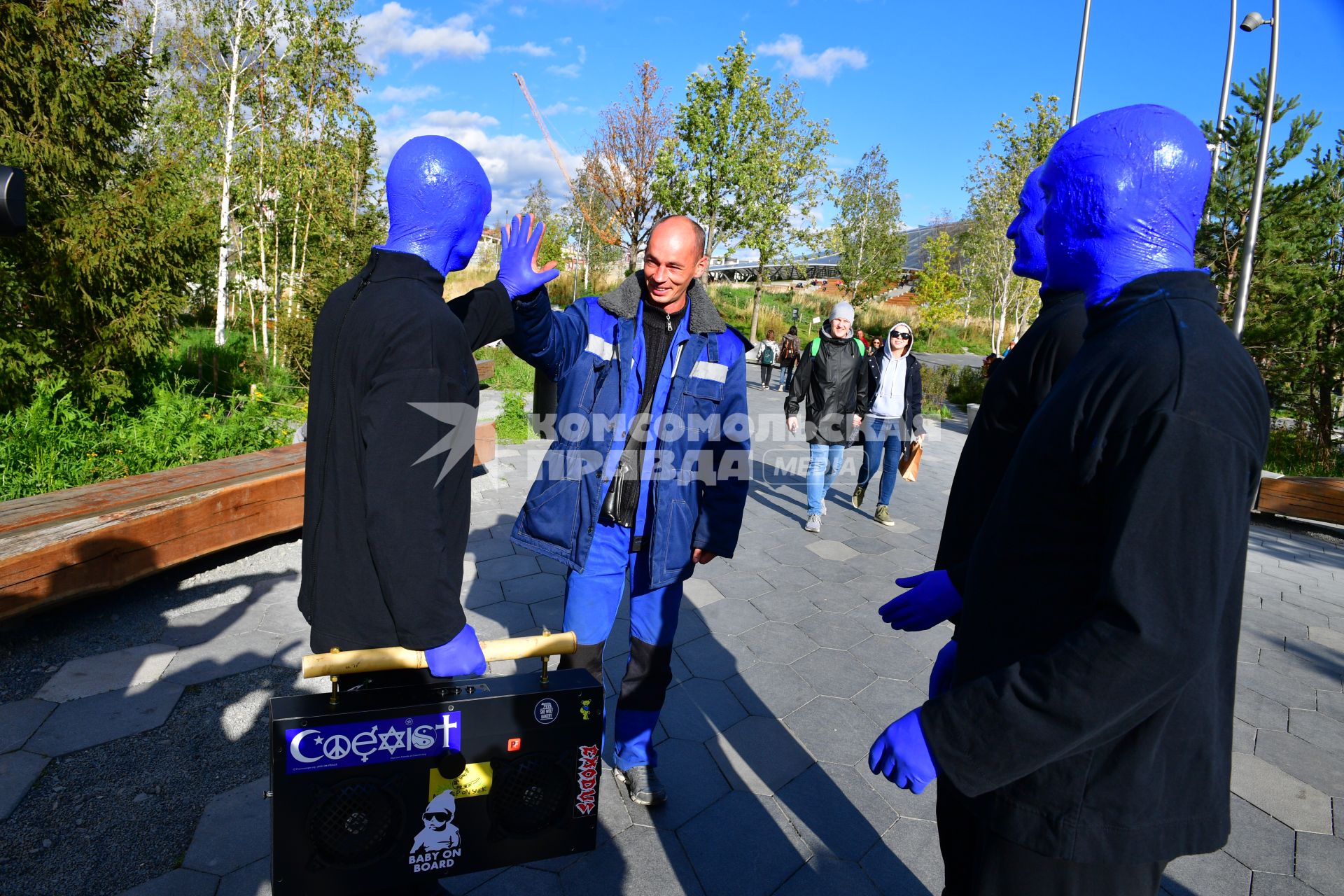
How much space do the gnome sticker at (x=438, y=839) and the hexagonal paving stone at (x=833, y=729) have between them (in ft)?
5.86

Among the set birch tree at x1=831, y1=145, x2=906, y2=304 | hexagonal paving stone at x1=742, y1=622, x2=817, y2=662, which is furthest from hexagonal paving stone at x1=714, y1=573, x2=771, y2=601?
birch tree at x1=831, y1=145, x2=906, y2=304

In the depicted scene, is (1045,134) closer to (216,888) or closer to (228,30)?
(228,30)

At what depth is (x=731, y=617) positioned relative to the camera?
14.1ft

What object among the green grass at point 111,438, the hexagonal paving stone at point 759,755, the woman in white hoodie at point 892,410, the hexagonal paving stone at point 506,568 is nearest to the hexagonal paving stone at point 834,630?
the hexagonal paving stone at point 759,755

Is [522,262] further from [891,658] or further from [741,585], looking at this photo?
[741,585]

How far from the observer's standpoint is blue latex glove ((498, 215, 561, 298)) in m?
2.28

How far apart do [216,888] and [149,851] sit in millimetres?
319

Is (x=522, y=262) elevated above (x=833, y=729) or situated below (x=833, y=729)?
above

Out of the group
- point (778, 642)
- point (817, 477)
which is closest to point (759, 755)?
point (778, 642)

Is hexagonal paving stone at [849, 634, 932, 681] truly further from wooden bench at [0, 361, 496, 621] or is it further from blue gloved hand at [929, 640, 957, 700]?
wooden bench at [0, 361, 496, 621]

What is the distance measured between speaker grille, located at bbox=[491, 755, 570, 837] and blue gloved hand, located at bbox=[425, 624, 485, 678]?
232mm

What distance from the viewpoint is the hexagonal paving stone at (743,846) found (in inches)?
91.1

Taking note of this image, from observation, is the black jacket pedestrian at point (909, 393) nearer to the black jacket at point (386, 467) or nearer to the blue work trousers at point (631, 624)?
the blue work trousers at point (631, 624)

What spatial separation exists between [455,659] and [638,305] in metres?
1.50
